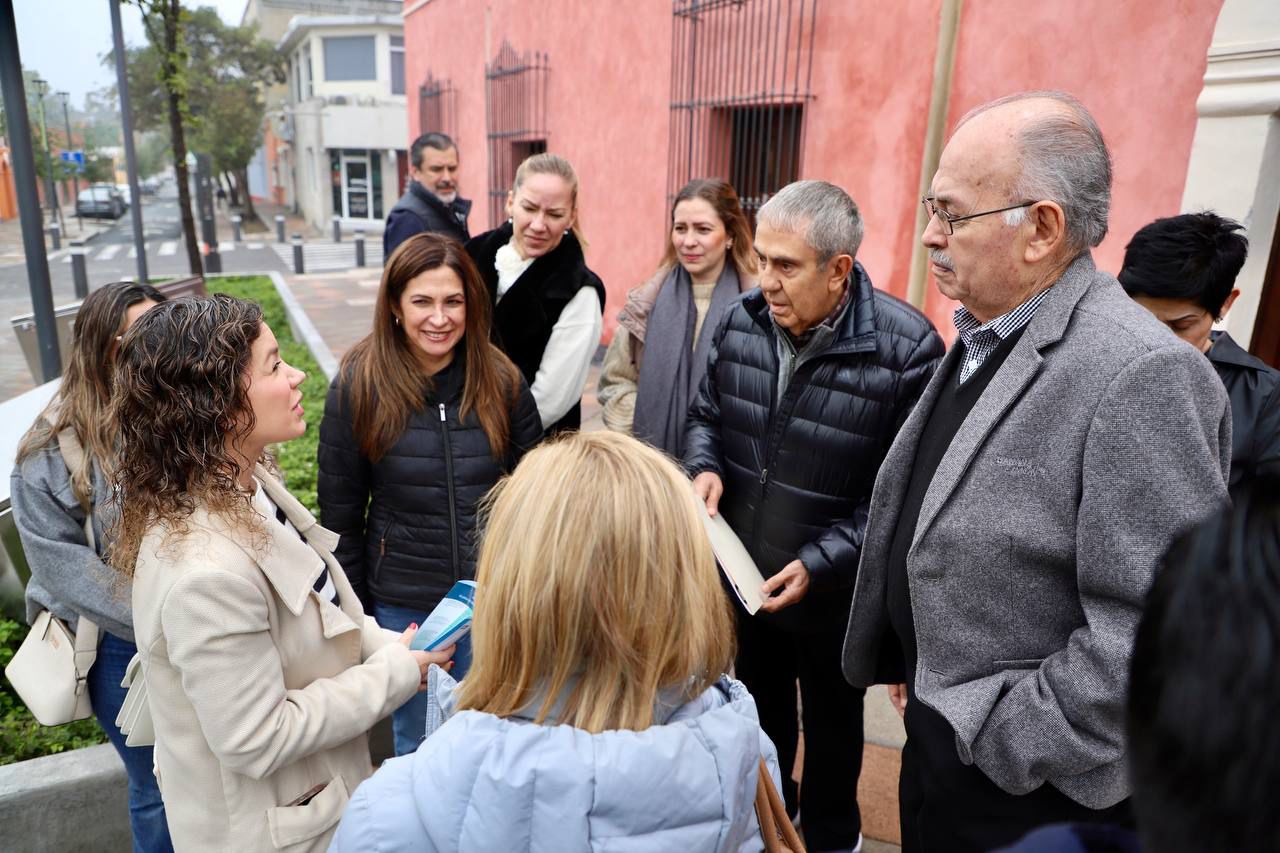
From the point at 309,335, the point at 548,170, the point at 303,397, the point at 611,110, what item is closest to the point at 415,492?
the point at 548,170

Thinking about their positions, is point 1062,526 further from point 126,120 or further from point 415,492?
point 126,120

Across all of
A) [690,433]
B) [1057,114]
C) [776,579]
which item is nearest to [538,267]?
[690,433]

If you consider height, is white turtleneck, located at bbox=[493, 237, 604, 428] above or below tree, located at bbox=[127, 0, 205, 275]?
below

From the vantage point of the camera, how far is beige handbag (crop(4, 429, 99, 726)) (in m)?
2.19

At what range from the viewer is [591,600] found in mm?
1169

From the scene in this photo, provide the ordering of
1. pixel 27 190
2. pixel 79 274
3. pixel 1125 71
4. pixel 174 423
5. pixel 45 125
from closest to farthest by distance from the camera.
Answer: pixel 174 423 → pixel 27 190 → pixel 1125 71 → pixel 45 125 → pixel 79 274

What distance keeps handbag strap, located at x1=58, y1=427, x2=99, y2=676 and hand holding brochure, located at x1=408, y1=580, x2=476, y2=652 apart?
2.92 feet

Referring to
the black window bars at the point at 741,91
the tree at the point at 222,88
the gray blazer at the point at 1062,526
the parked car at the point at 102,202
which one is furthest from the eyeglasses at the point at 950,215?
the tree at the point at 222,88

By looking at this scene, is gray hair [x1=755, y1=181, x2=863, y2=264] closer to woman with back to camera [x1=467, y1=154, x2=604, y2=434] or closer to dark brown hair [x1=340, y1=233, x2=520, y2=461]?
dark brown hair [x1=340, y1=233, x2=520, y2=461]

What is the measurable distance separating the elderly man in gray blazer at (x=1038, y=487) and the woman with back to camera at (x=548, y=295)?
1.96 m

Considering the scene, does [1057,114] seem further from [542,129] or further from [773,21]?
[542,129]

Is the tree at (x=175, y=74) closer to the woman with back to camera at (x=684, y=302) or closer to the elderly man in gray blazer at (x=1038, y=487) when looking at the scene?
the woman with back to camera at (x=684, y=302)

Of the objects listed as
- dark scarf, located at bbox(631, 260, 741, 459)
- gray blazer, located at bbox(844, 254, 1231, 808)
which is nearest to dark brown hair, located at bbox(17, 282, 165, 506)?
dark scarf, located at bbox(631, 260, 741, 459)

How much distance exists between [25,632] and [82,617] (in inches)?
65.0
